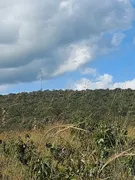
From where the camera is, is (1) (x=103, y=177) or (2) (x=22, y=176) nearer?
(1) (x=103, y=177)

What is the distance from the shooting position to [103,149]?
5.41m

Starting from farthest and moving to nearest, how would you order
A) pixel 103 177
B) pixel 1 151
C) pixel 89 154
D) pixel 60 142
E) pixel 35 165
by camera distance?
pixel 1 151, pixel 60 142, pixel 89 154, pixel 35 165, pixel 103 177

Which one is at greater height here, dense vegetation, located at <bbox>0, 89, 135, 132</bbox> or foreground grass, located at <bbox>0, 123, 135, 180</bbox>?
dense vegetation, located at <bbox>0, 89, 135, 132</bbox>

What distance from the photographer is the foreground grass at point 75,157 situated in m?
4.49

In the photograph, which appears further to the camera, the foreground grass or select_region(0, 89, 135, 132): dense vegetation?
select_region(0, 89, 135, 132): dense vegetation

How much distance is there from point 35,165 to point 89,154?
65 cm

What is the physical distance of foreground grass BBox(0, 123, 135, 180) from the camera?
4492 millimetres

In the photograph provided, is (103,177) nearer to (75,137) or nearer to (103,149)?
(103,149)

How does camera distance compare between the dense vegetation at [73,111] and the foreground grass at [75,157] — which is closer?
the foreground grass at [75,157]

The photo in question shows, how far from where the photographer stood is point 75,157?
4.96 m

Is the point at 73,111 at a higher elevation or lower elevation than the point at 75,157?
higher

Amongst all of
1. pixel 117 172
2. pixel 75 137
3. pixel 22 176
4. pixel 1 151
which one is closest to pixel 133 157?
pixel 117 172

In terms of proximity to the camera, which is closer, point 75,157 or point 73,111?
point 75,157

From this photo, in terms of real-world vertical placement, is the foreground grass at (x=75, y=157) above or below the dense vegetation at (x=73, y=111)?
below
